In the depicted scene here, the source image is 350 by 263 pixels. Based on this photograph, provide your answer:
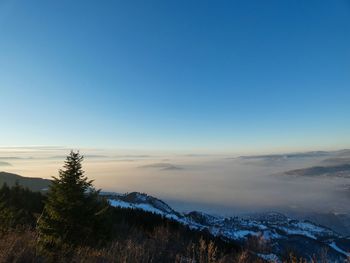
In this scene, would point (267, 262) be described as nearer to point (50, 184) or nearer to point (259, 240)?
point (259, 240)

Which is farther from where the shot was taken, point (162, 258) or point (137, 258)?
point (162, 258)

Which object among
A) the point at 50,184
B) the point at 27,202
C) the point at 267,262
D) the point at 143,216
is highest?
the point at 50,184

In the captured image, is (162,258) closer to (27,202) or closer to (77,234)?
(77,234)

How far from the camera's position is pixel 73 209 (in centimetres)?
1529

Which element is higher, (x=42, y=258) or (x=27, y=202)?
(x=42, y=258)

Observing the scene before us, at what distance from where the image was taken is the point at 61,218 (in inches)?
587

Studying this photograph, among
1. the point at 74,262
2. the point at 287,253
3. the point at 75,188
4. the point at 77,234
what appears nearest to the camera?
the point at 287,253

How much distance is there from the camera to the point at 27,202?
4494 cm

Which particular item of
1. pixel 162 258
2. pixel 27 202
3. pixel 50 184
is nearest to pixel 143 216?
pixel 27 202

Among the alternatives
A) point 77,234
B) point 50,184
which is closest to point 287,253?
point 77,234

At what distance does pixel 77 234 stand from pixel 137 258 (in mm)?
8996

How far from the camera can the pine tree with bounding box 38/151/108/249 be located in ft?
47.8

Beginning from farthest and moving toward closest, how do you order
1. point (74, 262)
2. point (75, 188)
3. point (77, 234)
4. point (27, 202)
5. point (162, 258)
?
point (27, 202) < point (75, 188) < point (77, 234) < point (162, 258) < point (74, 262)

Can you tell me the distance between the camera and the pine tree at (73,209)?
14.6m
